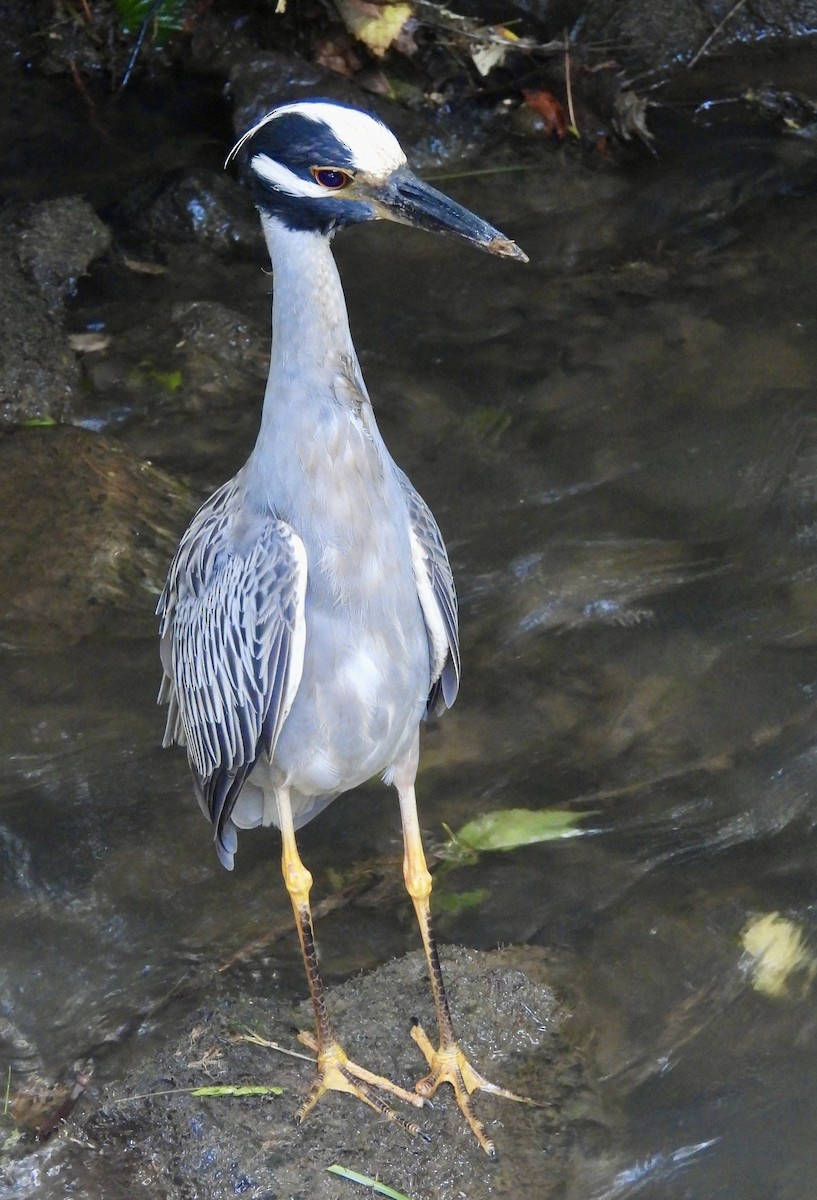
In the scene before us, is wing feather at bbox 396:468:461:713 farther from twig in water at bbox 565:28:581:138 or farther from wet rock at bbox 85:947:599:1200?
twig in water at bbox 565:28:581:138

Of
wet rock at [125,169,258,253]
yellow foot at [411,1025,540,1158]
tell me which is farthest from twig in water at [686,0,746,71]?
yellow foot at [411,1025,540,1158]

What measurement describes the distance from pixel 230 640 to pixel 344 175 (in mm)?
1339

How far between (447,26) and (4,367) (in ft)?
11.4

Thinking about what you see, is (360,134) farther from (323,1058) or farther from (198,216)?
(198,216)

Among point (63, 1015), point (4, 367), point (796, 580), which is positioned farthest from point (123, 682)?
point (796, 580)

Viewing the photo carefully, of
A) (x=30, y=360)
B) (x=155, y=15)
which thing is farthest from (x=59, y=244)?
(x=155, y=15)

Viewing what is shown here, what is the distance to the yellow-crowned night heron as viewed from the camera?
3404mm

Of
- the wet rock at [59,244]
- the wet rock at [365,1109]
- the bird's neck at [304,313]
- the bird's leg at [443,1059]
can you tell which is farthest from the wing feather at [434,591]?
the wet rock at [59,244]

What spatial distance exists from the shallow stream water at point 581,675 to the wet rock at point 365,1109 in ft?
0.47

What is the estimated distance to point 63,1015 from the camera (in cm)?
439

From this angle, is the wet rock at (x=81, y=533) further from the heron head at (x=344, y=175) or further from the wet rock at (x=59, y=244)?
the heron head at (x=344, y=175)

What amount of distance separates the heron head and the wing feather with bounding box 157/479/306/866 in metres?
0.88

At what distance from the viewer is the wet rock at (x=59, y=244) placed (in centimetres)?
714

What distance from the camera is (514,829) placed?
4.85m
